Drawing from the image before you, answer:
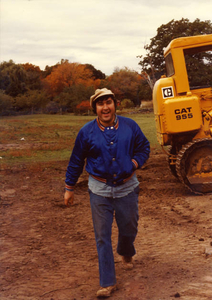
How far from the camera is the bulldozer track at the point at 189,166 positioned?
308 inches

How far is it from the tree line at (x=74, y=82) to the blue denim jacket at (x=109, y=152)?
27488mm

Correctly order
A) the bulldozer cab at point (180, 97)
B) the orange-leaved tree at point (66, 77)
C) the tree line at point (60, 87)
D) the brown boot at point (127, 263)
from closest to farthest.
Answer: the brown boot at point (127, 263), the bulldozer cab at point (180, 97), the tree line at point (60, 87), the orange-leaved tree at point (66, 77)

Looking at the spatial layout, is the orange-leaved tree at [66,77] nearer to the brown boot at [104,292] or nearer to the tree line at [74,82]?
the tree line at [74,82]

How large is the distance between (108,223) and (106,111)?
3.56 feet

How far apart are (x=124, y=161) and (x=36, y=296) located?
156 cm

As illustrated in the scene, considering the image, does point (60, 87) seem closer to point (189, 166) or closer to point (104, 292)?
point (189, 166)

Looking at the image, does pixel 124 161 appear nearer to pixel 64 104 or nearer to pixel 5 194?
pixel 5 194

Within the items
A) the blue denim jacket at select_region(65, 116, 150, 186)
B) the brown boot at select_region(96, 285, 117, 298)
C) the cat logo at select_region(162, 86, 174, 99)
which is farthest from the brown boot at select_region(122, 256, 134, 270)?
→ the cat logo at select_region(162, 86, 174, 99)

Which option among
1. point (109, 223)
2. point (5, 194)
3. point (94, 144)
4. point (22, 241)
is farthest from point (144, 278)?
point (5, 194)

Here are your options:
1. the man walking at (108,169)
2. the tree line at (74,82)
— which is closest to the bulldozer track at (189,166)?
the man walking at (108,169)

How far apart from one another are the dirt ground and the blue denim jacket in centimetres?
107

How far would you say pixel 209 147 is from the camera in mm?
8016

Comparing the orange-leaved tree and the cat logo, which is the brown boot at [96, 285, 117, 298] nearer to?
the cat logo

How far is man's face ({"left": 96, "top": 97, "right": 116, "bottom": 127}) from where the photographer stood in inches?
163
